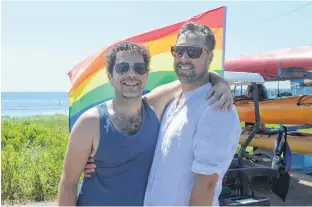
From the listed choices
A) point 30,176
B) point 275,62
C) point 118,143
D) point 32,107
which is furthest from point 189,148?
point 32,107

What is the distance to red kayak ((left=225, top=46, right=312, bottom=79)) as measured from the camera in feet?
23.9

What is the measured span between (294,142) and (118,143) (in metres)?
5.73

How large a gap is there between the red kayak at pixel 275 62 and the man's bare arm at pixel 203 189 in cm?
543

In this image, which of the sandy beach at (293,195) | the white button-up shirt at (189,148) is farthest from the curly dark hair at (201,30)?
the sandy beach at (293,195)

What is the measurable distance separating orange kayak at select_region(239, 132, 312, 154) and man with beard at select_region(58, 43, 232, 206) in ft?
17.2

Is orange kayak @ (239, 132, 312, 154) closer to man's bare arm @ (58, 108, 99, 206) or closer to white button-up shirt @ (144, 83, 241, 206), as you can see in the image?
white button-up shirt @ (144, 83, 241, 206)

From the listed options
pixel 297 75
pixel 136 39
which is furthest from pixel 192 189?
pixel 297 75

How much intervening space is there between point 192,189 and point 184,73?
66 cm

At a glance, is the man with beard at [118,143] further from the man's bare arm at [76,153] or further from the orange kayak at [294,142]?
the orange kayak at [294,142]

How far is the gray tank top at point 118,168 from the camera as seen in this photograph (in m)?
2.25

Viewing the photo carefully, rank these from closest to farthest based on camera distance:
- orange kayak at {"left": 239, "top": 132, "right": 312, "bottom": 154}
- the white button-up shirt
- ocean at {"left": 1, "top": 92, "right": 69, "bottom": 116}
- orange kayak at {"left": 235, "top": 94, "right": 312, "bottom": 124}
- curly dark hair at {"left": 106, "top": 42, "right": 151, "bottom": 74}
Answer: the white button-up shirt
curly dark hair at {"left": 106, "top": 42, "right": 151, "bottom": 74}
orange kayak at {"left": 239, "top": 132, "right": 312, "bottom": 154}
orange kayak at {"left": 235, "top": 94, "right": 312, "bottom": 124}
ocean at {"left": 1, "top": 92, "right": 69, "bottom": 116}

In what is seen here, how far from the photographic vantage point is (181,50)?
93.4 inches

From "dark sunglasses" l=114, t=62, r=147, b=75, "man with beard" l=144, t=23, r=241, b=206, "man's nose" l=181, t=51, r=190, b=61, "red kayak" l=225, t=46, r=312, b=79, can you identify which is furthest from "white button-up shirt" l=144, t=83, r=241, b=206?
"red kayak" l=225, t=46, r=312, b=79

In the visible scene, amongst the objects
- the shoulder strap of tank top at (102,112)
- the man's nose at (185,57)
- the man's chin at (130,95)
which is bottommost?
the shoulder strap of tank top at (102,112)
